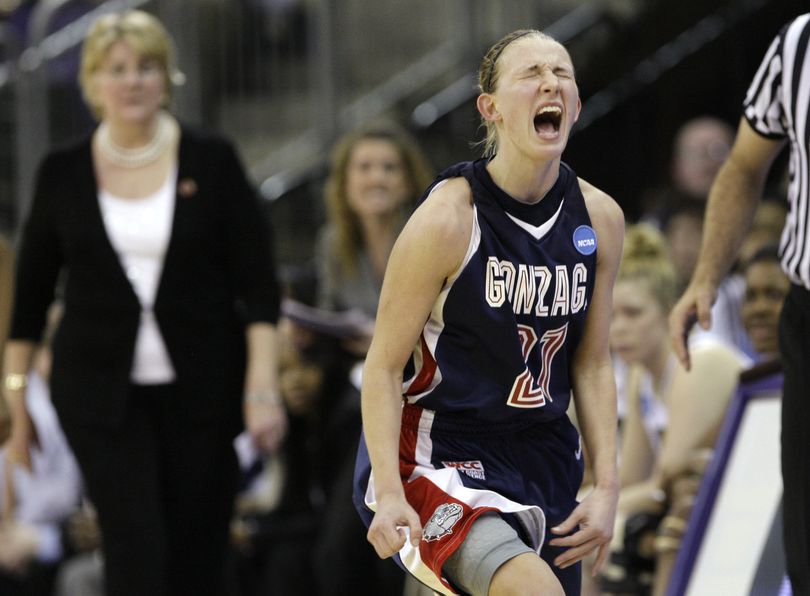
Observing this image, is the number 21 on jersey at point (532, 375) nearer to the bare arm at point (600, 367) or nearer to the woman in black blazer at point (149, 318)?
the bare arm at point (600, 367)

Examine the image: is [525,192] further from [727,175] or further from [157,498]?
[157,498]

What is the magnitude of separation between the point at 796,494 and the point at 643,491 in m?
2.25

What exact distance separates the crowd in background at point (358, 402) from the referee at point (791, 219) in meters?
1.64

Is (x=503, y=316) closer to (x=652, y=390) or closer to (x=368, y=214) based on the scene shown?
(x=652, y=390)

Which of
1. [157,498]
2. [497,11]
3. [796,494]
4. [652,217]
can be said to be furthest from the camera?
[497,11]

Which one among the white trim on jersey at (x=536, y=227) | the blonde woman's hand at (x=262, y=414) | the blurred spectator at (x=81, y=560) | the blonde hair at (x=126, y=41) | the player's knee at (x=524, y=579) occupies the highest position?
the blonde hair at (x=126, y=41)

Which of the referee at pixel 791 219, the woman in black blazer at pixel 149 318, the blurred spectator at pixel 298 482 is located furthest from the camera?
the blurred spectator at pixel 298 482

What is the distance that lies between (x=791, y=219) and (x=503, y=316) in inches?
37.1

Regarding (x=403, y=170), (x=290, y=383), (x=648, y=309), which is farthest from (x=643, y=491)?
(x=290, y=383)

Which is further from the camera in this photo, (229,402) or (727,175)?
(229,402)

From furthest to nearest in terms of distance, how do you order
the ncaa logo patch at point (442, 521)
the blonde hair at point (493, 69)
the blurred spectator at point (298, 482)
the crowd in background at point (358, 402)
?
the blurred spectator at point (298, 482)
the crowd in background at point (358, 402)
the blonde hair at point (493, 69)
the ncaa logo patch at point (442, 521)

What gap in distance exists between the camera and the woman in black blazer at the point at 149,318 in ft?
18.1

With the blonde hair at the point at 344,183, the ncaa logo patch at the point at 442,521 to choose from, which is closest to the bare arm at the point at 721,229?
the ncaa logo patch at the point at 442,521

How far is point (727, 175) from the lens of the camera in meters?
4.77
